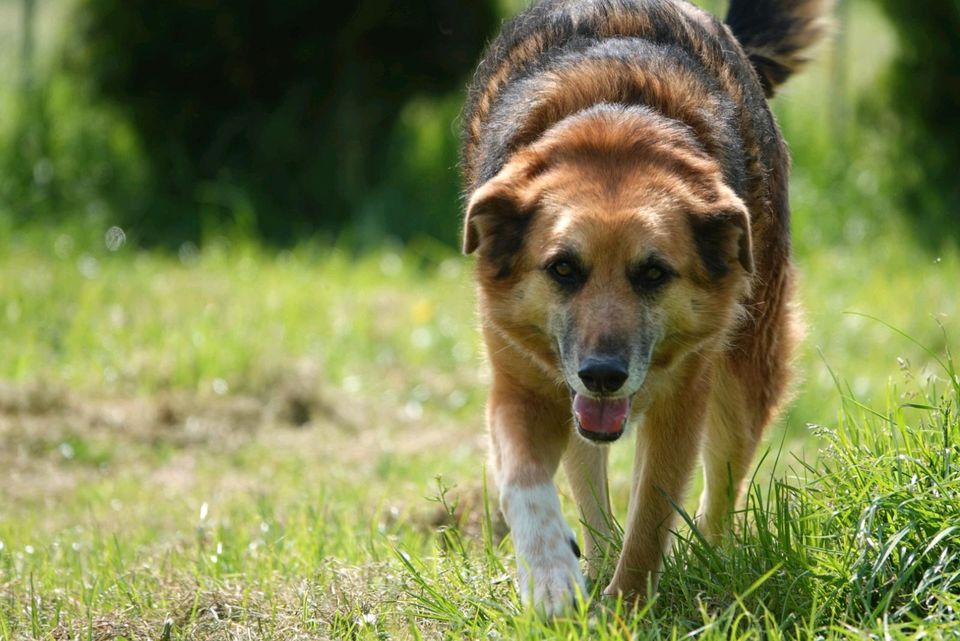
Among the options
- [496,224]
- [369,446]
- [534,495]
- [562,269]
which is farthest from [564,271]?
[369,446]

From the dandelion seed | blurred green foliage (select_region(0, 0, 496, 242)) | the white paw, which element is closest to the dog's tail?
the white paw

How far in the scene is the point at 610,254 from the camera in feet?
13.2

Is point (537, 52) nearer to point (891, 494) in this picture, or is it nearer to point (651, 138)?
point (651, 138)

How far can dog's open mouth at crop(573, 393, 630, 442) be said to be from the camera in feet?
13.3

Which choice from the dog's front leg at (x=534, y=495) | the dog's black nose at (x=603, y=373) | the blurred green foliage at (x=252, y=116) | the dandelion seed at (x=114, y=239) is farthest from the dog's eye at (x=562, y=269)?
the blurred green foliage at (x=252, y=116)

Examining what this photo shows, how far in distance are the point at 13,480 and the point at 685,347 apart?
12.2 feet

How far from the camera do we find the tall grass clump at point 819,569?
3564 mm

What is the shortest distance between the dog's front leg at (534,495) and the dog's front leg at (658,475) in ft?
0.71

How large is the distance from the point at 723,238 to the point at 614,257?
0.41m

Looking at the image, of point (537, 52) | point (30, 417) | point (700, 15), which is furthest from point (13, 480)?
point (700, 15)

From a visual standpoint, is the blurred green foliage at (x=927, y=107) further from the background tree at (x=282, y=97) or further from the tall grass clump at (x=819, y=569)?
the tall grass clump at (x=819, y=569)

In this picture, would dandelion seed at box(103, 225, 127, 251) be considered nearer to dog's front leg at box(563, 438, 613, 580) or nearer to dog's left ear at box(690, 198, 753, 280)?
dog's front leg at box(563, 438, 613, 580)

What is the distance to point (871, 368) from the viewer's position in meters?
8.33

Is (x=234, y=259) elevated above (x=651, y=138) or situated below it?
below
